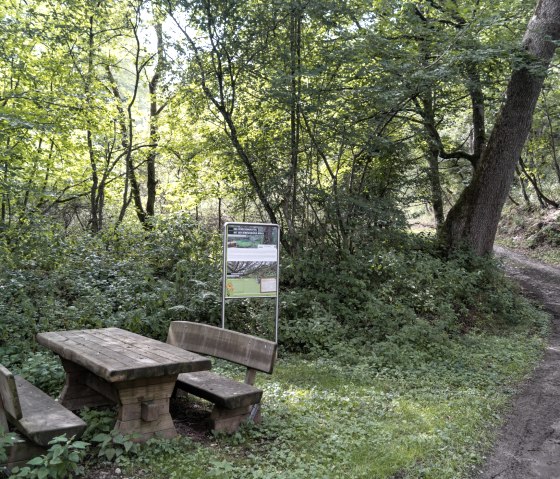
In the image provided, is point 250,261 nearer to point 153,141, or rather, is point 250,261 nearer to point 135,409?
point 135,409

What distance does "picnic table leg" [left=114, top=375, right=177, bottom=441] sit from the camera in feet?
12.7

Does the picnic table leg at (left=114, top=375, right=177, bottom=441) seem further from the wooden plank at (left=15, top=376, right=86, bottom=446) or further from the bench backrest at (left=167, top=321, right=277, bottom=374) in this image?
the bench backrest at (left=167, top=321, right=277, bottom=374)

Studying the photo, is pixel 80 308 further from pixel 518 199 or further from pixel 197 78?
pixel 518 199

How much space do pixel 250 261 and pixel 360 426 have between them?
113 inches

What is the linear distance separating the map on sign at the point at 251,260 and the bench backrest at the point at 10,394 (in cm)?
377

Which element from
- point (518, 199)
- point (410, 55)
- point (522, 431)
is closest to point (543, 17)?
point (410, 55)

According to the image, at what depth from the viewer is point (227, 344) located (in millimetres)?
4980

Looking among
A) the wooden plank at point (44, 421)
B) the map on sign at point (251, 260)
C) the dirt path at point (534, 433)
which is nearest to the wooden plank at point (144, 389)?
the wooden plank at point (44, 421)

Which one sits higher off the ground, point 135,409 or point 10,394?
point 10,394

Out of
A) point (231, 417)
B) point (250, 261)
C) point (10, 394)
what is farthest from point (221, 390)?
point (250, 261)

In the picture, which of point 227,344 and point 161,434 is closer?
point 161,434

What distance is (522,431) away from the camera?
522 centimetres

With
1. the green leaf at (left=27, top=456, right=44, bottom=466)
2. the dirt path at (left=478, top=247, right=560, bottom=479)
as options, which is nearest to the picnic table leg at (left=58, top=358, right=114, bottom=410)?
the green leaf at (left=27, top=456, right=44, bottom=466)

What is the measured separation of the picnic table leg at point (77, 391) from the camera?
469 centimetres
